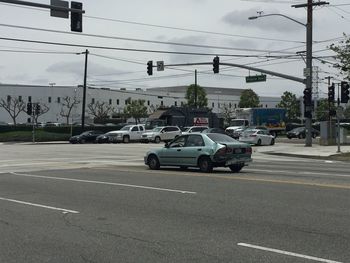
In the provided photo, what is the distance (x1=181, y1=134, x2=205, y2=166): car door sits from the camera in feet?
64.7

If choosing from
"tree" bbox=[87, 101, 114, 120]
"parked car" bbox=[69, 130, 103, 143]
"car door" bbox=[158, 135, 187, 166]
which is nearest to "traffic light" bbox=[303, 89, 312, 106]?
"car door" bbox=[158, 135, 187, 166]

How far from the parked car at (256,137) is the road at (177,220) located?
29252 mm

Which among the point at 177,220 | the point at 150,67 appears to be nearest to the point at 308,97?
the point at 150,67

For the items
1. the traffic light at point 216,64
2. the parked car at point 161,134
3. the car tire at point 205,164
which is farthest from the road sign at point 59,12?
the parked car at point 161,134

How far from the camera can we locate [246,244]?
25.4 feet

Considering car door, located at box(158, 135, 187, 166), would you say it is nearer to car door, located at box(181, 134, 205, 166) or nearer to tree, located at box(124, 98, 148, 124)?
car door, located at box(181, 134, 205, 166)

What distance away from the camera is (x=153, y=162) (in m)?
21.4

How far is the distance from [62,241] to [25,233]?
0.97 meters

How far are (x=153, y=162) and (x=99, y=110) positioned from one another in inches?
3956

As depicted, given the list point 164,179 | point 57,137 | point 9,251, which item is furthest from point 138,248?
point 57,137

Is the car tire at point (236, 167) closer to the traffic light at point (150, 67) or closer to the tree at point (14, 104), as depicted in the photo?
the traffic light at point (150, 67)

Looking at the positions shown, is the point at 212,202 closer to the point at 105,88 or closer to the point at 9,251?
the point at 9,251

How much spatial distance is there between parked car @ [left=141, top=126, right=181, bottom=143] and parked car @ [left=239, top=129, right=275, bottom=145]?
827cm

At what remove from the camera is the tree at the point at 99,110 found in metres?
118
